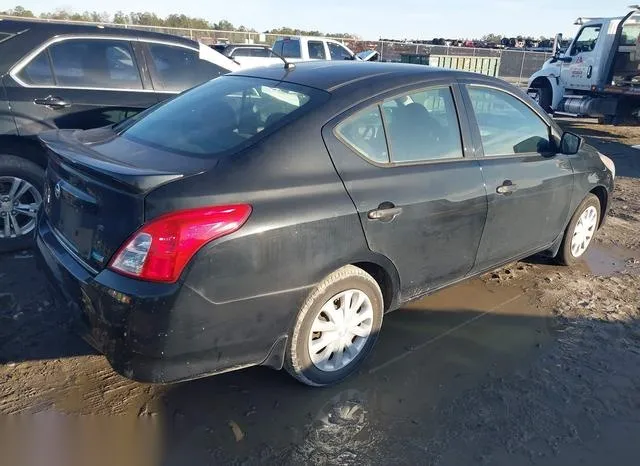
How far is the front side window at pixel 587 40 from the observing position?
13115 millimetres

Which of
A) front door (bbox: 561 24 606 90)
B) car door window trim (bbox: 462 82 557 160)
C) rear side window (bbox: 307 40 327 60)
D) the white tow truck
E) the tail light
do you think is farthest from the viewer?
rear side window (bbox: 307 40 327 60)

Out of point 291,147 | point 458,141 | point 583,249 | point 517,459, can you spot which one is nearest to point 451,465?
point 517,459

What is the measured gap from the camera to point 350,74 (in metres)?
3.24

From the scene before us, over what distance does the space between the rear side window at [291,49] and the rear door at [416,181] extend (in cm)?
1416

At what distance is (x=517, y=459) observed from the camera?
8.50 feet

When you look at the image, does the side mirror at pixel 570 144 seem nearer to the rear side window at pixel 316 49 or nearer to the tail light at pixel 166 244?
the tail light at pixel 166 244

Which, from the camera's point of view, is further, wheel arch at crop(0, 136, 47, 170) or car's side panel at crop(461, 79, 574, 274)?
wheel arch at crop(0, 136, 47, 170)

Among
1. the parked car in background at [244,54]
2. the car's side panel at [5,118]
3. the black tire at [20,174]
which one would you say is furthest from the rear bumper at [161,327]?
the parked car in background at [244,54]

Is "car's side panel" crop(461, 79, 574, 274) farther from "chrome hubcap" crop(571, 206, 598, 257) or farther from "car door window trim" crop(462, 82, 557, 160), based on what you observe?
"chrome hubcap" crop(571, 206, 598, 257)

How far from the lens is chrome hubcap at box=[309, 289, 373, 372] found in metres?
2.92

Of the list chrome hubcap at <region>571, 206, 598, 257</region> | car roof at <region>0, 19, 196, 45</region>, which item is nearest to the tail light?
car roof at <region>0, 19, 196, 45</region>

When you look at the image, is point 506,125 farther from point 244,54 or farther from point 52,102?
point 244,54

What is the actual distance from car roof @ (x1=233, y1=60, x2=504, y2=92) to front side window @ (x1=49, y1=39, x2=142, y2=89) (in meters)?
1.93

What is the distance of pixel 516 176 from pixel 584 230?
61.3 inches
